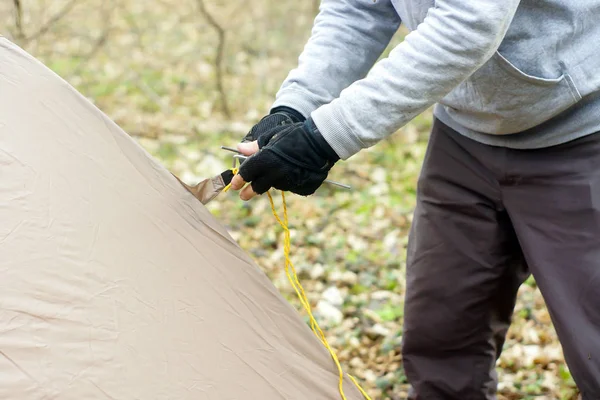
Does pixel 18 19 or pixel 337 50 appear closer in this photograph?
pixel 337 50

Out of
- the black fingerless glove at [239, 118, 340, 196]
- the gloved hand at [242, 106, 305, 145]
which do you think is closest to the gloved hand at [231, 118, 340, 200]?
the black fingerless glove at [239, 118, 340, 196]

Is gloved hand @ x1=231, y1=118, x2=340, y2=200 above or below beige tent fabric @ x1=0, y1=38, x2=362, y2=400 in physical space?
above

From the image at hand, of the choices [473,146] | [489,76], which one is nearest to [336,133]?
[489,76]

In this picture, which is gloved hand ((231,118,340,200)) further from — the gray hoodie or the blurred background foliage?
the blurred background foliage

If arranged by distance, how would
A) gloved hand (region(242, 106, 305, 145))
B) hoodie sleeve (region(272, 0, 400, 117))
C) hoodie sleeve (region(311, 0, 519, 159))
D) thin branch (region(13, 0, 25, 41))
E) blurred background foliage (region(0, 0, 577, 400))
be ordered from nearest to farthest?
hoodie sleeve (region(311, 0, 519, 159)), gloved hand (region(242, 106, 305, 145)), hoodie sleeve (region(272, 0, 400, 117)), blurred background foliage (region(0, 0, 577, 400)), thin branch (region(13, 0, 25, 41))

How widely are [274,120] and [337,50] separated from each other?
27cm

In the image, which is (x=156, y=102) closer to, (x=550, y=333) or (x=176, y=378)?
(x=550, y=333)

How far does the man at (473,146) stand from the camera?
4.80 ft

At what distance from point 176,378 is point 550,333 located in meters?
2.06

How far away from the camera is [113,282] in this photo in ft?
4.91

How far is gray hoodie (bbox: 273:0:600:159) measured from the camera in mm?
1391

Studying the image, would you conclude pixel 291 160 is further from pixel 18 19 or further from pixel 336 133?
pixel 18 19

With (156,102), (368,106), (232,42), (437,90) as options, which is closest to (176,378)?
(368,106)

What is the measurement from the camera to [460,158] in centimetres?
191
